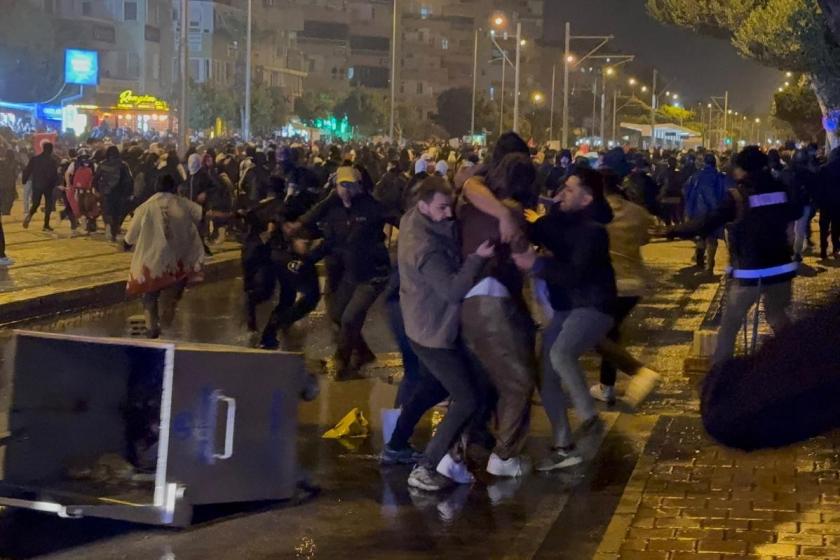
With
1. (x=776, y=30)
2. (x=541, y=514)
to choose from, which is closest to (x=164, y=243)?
(x=541, y=514)

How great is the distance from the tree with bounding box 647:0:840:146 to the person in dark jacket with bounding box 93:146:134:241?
11.6 metres

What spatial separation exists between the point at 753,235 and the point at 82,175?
16.7m

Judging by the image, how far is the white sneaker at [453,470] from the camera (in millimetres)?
7250

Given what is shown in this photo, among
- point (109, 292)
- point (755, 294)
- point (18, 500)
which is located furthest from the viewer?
point (109, 292)

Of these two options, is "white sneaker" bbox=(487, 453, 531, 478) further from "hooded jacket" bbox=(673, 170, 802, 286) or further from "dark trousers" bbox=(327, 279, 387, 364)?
"dark trousers" bbox=(327, 279, 387, 364)

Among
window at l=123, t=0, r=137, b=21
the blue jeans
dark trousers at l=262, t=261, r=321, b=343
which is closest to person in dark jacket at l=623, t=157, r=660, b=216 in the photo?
dark trousers at l=262, t=261, r=321, b=343

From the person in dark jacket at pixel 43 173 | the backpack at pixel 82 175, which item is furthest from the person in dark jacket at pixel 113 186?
the person in dark jacket at pixel 43 173

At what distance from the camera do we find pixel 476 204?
6969 mm

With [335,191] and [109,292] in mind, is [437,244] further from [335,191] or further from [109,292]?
[109,292]

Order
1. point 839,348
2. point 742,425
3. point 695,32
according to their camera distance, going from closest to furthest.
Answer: point 839,348 → point 742,425 → point 695,32

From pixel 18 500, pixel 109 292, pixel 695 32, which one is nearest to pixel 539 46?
pixel 695 32

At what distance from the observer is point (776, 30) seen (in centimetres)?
3047

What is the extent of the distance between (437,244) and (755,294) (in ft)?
8.01

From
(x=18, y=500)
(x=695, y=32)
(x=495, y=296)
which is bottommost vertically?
(x=18, y=500)
